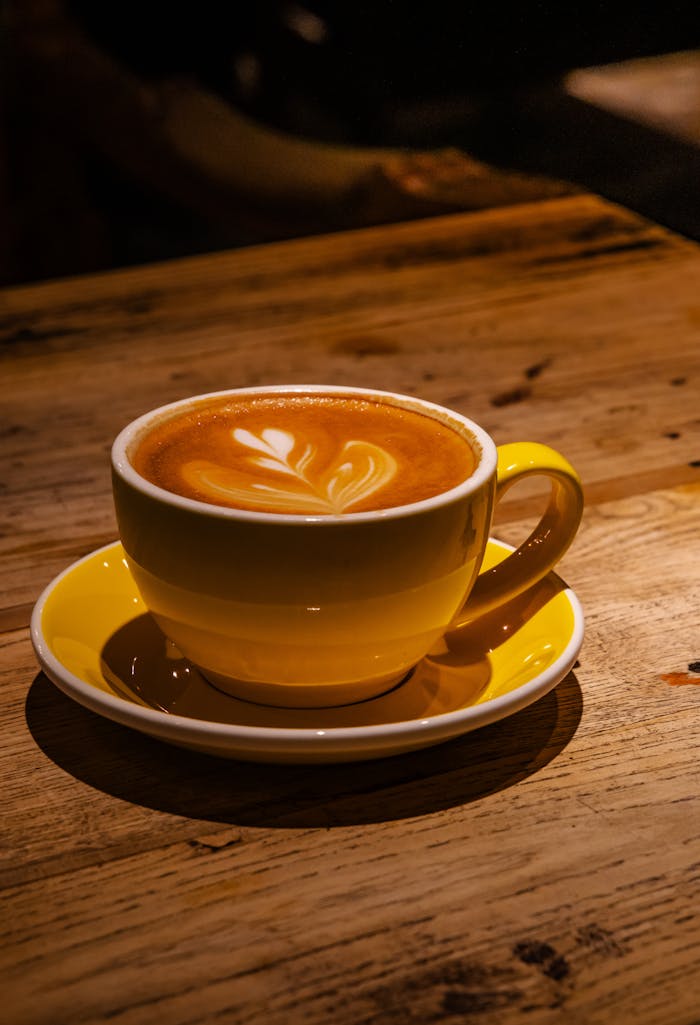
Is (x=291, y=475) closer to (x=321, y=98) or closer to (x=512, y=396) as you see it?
(x=512, y=396)

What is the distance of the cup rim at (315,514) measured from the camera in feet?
1.54

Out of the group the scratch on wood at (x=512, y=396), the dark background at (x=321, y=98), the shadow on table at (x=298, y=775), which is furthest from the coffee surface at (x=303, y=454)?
the dark background at (x=321, y=98)

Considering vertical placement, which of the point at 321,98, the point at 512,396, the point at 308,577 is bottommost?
the point at 321,98

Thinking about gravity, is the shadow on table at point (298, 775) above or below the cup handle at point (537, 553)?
below

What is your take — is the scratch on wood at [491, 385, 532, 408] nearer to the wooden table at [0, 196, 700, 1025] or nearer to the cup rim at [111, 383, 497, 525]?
the wooden table at [0, 196, 700, 1025]

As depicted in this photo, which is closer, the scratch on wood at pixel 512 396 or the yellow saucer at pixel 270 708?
the yellow saucer at pixel 270 708

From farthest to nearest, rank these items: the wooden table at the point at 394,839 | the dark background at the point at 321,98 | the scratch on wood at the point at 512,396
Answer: the dark background at the point at 321,98
the scratch on wood at the point at 512,396
the wooden table at the point at 394,839

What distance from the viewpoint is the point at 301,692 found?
1.71 ft

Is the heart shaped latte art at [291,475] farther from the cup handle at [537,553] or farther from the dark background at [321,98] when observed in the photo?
the dark background at [321,98]

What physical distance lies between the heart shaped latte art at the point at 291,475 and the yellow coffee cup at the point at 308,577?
0.05ft

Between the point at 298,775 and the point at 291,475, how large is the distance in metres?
0.13

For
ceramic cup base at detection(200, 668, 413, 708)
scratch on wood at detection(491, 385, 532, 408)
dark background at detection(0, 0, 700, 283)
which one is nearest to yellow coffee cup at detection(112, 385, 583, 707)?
ceramic cup base at detection(200, 668, 413, 708)

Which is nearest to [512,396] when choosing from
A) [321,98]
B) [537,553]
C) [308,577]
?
[537,553]

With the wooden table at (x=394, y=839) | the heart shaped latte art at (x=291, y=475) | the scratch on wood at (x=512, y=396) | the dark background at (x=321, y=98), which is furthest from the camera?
the dark background at (x=321, y=98)
